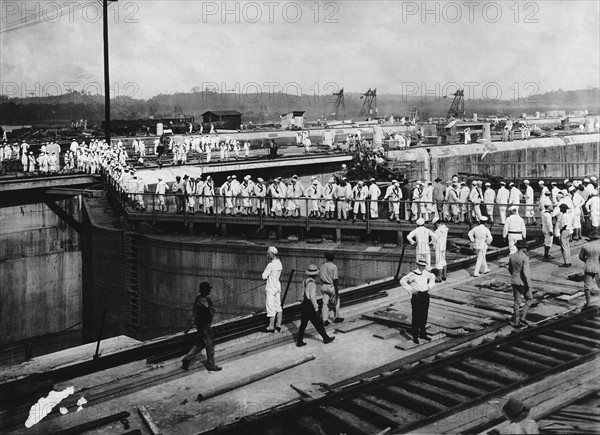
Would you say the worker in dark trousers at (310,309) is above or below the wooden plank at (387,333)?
above

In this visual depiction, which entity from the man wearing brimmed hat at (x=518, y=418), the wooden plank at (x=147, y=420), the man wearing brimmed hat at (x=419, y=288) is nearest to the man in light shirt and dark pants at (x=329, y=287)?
the man wearing brimmed hat at (x=419, y=288)

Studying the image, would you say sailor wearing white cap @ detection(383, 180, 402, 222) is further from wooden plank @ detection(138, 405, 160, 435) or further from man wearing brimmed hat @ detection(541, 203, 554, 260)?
wooden plank @ detection(138, 405, 160, 435)

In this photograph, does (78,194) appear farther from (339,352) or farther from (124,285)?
(339,352)

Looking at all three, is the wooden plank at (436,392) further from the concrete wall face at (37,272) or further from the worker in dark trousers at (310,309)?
the concrete wall face at (37,272)

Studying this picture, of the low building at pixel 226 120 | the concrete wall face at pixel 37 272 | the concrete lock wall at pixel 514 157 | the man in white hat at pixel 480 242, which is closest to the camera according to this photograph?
the man in white hat at pixel 480 242

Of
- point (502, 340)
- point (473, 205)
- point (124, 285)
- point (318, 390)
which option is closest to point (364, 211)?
point (473, 205)

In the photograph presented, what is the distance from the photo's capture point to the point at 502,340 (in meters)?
11.9

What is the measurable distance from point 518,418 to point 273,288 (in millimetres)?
6918

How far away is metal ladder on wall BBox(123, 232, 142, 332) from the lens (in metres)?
24.9

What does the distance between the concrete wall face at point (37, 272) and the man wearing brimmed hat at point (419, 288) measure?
22.5 metres

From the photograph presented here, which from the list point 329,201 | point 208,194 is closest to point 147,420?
point 329,201

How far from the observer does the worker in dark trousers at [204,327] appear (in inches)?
429

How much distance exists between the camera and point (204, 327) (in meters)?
10.9

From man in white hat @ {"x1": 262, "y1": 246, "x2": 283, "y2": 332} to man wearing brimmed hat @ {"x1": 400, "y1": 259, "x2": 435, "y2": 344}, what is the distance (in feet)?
8.09
